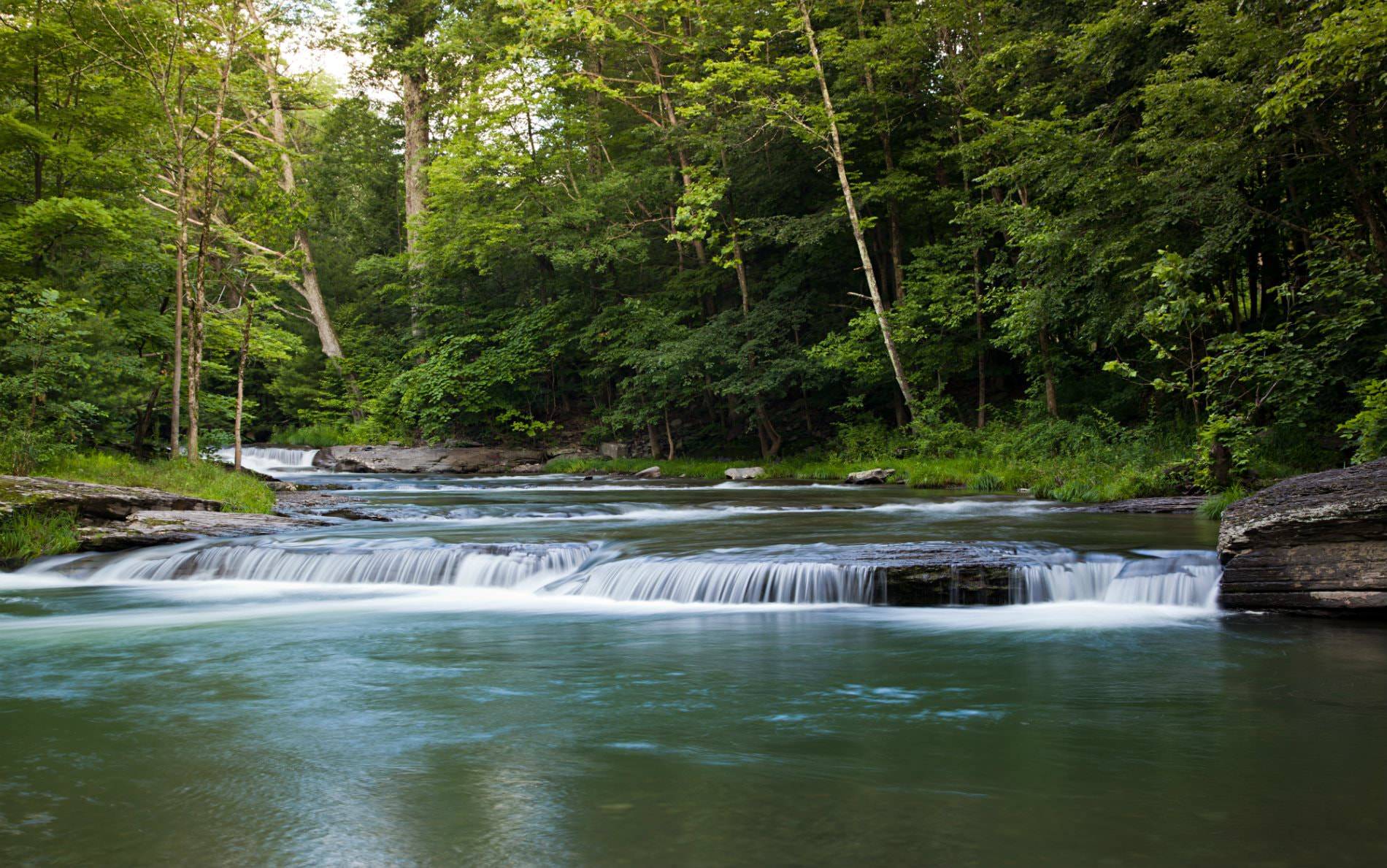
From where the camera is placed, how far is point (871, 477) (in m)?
20.4

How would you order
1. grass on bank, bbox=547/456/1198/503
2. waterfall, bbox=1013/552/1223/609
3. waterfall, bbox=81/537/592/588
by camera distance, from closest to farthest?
waterfall, bbox=1013/552/1223/609 < waterfall, bbox=81/537/592/588 < grass on bank, bbox=547/456/1198/503

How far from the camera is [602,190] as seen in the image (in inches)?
1013

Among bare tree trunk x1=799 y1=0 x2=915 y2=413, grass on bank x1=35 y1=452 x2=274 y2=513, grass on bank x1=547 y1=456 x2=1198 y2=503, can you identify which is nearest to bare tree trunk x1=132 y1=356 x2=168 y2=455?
grass on bank x1=35 y1=452 x2=274 y2=513

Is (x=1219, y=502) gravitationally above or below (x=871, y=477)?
below

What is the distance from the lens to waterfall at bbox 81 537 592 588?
995cm

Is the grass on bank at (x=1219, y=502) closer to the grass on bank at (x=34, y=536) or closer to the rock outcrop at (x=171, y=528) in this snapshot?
the rock outcrop at (x=171, y=528)

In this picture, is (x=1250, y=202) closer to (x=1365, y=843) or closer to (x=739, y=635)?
(x=739, y=635)

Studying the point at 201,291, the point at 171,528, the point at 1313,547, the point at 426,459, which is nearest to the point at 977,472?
the point at 1313,547

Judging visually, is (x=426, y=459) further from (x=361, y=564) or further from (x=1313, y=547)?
(x=1313, y=547)

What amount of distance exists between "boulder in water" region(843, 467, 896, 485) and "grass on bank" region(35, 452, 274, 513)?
38.3 feet

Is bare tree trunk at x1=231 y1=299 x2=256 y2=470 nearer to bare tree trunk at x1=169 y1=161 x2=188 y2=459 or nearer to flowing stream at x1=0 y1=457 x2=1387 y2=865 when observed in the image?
bare tree trunk at x1=169 y1=161 x2=188 y2=459

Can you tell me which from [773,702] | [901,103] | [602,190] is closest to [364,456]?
[602,190]

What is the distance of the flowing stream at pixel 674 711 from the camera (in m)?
3.34

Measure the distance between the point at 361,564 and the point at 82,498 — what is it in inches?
154
